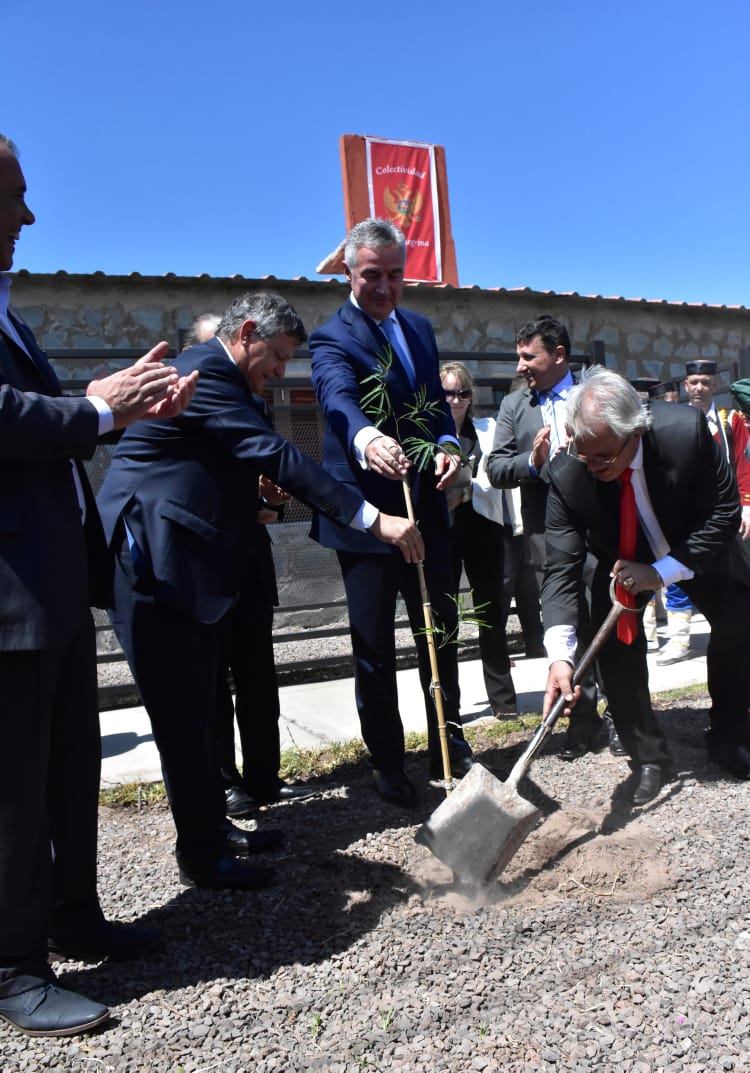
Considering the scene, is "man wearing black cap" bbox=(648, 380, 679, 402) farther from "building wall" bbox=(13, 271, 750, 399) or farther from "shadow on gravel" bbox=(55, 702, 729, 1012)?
"shadow on gravel" bbox=(55, 702, 729, 1012)

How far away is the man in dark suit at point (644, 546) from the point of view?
3.19 meters

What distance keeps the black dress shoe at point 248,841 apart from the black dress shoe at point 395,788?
0.54 metres

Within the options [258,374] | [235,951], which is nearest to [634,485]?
[258,374]

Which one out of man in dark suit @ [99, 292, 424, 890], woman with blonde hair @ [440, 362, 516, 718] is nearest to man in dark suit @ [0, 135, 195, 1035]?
man in dark suit @ [99, 292, 424, 890]

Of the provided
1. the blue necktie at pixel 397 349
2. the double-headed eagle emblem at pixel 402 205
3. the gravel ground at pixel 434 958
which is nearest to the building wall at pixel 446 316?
the double-headed eagle emblem at pixel 402 205

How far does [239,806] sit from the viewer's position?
360 centimetres

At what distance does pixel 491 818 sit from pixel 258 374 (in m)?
1.65

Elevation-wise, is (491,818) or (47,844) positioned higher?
Answer: (47,844)

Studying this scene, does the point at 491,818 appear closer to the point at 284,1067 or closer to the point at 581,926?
the point at 581,926

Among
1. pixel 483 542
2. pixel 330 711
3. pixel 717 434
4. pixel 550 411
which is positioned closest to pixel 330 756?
pixel 330 711

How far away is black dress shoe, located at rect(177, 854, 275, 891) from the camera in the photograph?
2.84 meters

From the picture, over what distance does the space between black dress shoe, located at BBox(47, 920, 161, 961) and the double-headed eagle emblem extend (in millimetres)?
10267

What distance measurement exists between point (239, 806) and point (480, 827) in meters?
1.22

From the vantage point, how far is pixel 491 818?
9.07ft
